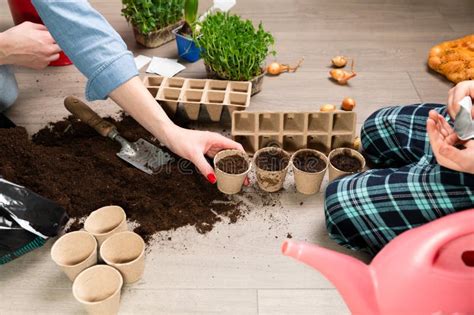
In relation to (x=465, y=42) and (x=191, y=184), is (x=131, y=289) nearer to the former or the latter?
(x=191, y=184)

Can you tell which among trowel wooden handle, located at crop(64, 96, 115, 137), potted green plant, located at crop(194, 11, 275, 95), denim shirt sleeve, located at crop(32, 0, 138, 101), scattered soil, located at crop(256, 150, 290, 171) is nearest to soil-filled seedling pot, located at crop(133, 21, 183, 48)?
potted green plant, located at crop(194, 11, 275, 95)

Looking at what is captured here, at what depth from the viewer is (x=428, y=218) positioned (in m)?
0.97

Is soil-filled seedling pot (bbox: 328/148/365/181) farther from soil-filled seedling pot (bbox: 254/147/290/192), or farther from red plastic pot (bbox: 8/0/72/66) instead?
red plastic pot (bbox: 8/0/72/66)

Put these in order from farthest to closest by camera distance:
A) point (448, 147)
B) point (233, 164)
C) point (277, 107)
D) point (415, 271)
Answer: point (277, 107)
point (233, 164)
point (448, 147)
point (415, 271)

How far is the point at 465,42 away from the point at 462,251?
1.18 metres

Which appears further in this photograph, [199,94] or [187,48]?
[187,48]

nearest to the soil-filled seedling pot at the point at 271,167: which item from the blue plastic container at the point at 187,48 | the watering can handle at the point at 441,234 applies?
the watering can handle at the point at 441,234

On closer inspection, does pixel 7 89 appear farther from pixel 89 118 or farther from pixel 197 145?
pixel 197 145

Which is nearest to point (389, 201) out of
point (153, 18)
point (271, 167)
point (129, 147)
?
point (271, 167)

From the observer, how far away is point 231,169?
1.14 meters

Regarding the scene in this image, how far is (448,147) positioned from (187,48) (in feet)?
3.38

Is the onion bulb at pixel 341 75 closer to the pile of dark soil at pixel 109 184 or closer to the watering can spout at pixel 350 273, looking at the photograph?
the pile of dark soil at pixel 109 184

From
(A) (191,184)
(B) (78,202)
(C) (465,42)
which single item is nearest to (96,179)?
(B) (78,202)

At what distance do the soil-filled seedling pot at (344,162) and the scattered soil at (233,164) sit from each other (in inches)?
8.3
